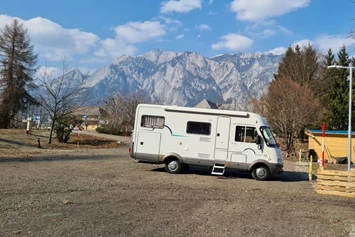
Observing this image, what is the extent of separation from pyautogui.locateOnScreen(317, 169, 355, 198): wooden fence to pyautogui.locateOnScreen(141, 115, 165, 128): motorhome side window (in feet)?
22.1

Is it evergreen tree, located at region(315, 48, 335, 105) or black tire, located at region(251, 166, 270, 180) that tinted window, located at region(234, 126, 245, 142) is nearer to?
black tire, located at region(251, 166, 270, 180)

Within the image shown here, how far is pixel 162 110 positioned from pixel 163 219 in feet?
27.8

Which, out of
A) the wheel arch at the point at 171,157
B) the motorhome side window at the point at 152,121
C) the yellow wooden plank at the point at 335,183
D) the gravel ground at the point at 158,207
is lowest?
the gravel ground at the point at 158,207

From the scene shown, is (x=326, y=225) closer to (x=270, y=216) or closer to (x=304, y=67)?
(x=270, y=216)

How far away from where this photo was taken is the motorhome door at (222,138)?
14406 mm

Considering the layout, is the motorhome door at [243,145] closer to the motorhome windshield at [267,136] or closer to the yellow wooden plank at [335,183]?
the motorhome windshield at [267,136]

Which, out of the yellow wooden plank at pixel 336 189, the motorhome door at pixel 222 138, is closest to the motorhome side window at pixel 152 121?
the motorhome door at pixel 222 138

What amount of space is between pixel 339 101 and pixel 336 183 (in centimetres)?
3558

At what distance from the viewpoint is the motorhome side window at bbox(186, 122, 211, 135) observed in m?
14.7

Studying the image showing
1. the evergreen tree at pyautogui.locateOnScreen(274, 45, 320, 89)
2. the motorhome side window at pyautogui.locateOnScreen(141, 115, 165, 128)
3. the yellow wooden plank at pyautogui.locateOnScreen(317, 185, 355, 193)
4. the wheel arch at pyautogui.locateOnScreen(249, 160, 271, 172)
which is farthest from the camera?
the evergreen tree at pyautogui.locateOnScreen(274, 45, 320, 89)

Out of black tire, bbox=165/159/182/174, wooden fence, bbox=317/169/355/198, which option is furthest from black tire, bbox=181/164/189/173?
wooden fence, bbox=317/169/355/198

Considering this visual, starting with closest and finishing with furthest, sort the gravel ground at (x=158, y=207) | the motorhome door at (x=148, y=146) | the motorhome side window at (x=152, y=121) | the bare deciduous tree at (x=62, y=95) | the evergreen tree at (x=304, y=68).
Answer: the gravel ground at (x=158, y=207) → the motorhome door at (x=148, y=146) → the motorhome side window at (x=152, y=121) → the bare deciduous tree at (x=62, y=95) → the evergreen tree at (x=304, y=68)

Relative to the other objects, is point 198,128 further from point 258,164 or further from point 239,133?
point 258,164

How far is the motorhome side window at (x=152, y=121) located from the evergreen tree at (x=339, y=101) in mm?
33688
